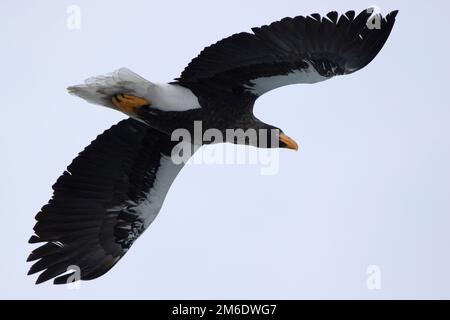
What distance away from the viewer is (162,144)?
1049cm

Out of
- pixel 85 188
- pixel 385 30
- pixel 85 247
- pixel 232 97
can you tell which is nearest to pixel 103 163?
pixel 85 188

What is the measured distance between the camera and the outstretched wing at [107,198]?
10.2 m

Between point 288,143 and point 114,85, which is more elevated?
point 114,85

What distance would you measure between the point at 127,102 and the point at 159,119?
413mm

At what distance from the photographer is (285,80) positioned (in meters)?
9.61

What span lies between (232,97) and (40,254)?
2754 millimetres

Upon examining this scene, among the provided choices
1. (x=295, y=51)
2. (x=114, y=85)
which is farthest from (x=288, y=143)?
(x=114, y=85)

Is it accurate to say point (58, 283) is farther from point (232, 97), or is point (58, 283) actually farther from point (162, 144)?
point (232, 97)

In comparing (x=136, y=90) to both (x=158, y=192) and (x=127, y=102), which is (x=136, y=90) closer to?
(x=127, y=102)

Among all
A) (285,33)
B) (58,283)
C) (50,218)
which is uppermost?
(285,33)

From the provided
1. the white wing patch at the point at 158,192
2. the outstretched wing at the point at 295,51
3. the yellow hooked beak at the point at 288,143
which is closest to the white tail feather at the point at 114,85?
the outstretched wing at the point at 295,51

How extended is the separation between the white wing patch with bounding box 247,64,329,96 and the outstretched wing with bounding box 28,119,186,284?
4.43 feet

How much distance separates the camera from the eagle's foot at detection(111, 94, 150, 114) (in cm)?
980

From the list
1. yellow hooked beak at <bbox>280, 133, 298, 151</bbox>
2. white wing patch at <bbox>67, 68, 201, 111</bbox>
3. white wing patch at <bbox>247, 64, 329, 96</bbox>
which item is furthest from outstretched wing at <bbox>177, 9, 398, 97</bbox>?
yellow hooked beak at <bbox>280, 133, 298, 151</bbox>
